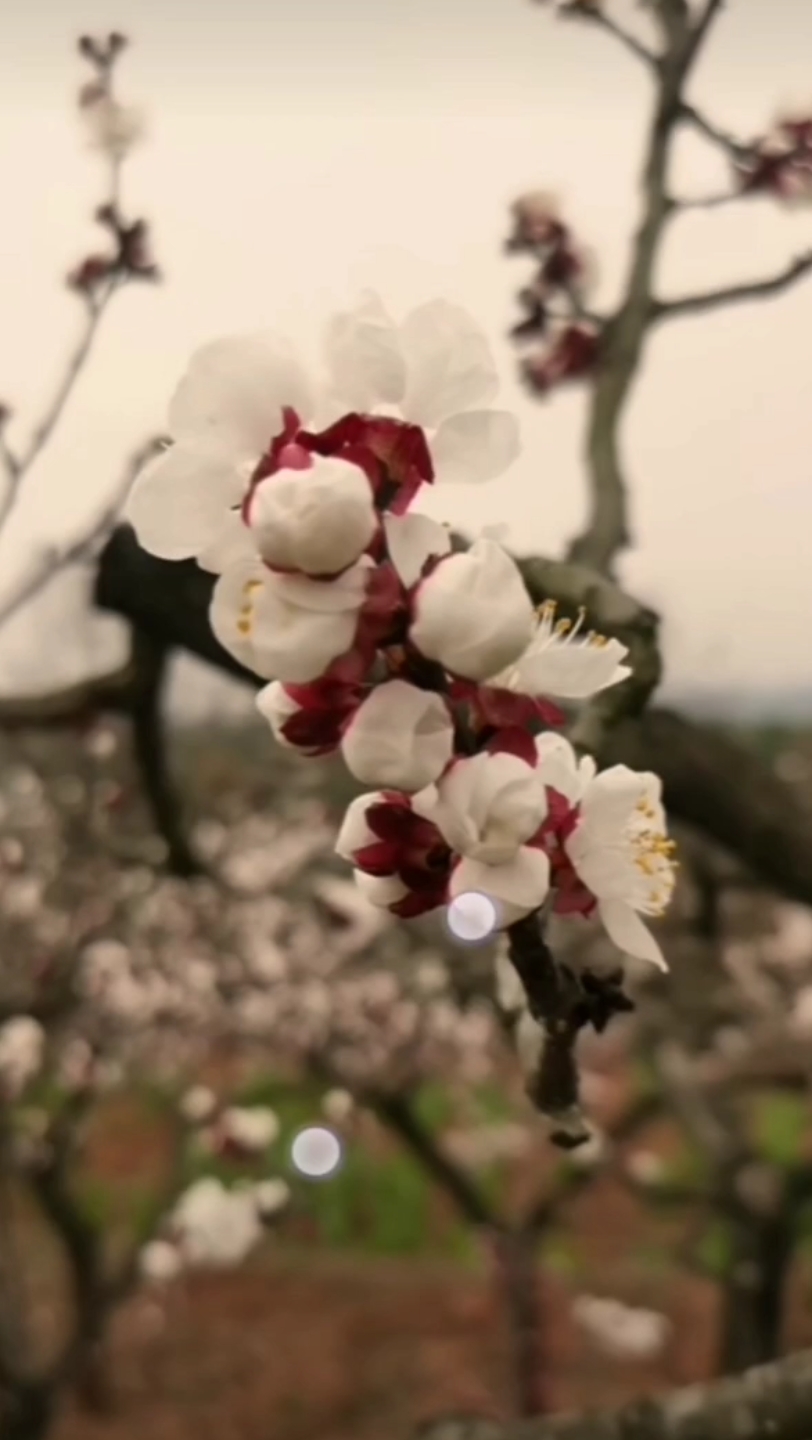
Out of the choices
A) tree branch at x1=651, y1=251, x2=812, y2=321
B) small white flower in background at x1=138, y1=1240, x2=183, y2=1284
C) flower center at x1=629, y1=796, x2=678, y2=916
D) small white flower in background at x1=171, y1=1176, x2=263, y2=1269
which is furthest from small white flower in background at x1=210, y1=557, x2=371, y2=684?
small white flower in background at x1=138, y1=1240, x2=183, y2=1284

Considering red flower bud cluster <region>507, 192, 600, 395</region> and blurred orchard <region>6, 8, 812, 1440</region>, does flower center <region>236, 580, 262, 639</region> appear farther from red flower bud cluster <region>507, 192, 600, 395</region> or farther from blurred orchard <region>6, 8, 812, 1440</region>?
red flower bud cluster <region>507, 192, 600, 395</region>

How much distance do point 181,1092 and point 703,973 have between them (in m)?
0.73

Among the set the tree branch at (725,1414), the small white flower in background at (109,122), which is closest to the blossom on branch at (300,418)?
the tree branch at (725,1414)

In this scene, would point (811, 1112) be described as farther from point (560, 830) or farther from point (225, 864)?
point (560, 830)

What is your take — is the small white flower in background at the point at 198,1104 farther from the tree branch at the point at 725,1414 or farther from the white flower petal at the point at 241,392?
the white flower petal at the point at 241,392

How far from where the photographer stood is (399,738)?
289 mm

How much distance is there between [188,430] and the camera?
30 centimetres

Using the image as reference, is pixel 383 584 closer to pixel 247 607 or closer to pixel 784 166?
pixel 247 607

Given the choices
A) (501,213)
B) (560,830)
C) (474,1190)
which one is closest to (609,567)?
(560,830)

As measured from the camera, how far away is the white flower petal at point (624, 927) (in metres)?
0.35

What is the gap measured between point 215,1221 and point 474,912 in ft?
5.21

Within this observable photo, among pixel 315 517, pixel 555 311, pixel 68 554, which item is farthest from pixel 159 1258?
pixel 315 517

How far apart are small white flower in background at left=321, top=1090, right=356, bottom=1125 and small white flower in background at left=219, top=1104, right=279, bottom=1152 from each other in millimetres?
104

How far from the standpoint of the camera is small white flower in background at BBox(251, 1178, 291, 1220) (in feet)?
6.08
